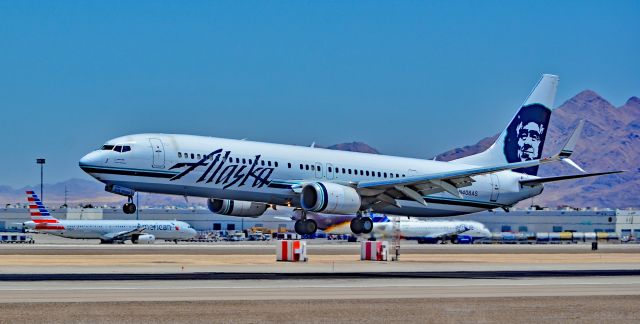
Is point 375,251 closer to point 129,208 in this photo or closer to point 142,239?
point 129,208

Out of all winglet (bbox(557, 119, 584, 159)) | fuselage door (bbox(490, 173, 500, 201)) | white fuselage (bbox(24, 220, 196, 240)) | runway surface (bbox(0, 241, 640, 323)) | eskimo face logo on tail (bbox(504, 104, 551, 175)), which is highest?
eskimo face logo on tail (bbox(504, 104, 551, 175))

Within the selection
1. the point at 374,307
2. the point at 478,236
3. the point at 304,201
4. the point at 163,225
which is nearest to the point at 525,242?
the point at 478,236

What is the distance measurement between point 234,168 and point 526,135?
3007 centimetres

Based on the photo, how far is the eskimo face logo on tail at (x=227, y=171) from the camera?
2589 inches

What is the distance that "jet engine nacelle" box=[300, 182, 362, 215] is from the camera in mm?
69125

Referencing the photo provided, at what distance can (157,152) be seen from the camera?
212 feet

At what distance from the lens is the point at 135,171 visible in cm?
6394

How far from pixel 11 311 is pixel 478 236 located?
131m

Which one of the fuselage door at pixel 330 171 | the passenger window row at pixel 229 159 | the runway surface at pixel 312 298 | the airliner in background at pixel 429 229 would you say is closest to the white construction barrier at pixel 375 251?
the fuselage door at pixel 330 171

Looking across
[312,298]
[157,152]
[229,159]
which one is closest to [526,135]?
[229,159]

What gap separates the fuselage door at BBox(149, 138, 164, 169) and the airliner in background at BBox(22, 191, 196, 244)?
81.1m

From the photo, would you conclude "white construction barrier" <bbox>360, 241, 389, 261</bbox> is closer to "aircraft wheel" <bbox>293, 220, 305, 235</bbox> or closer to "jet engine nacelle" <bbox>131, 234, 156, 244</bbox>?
A: "aircraft wheel" <bbox>293, 220, 305, 235</bbox>

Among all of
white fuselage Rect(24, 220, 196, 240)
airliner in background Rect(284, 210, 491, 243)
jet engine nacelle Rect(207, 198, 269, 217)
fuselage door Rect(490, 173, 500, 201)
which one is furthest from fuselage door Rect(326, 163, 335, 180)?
airliner in background Rect(284, 210, 491, 243)

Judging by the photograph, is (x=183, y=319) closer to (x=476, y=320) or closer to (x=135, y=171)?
(x=476, y=320)
